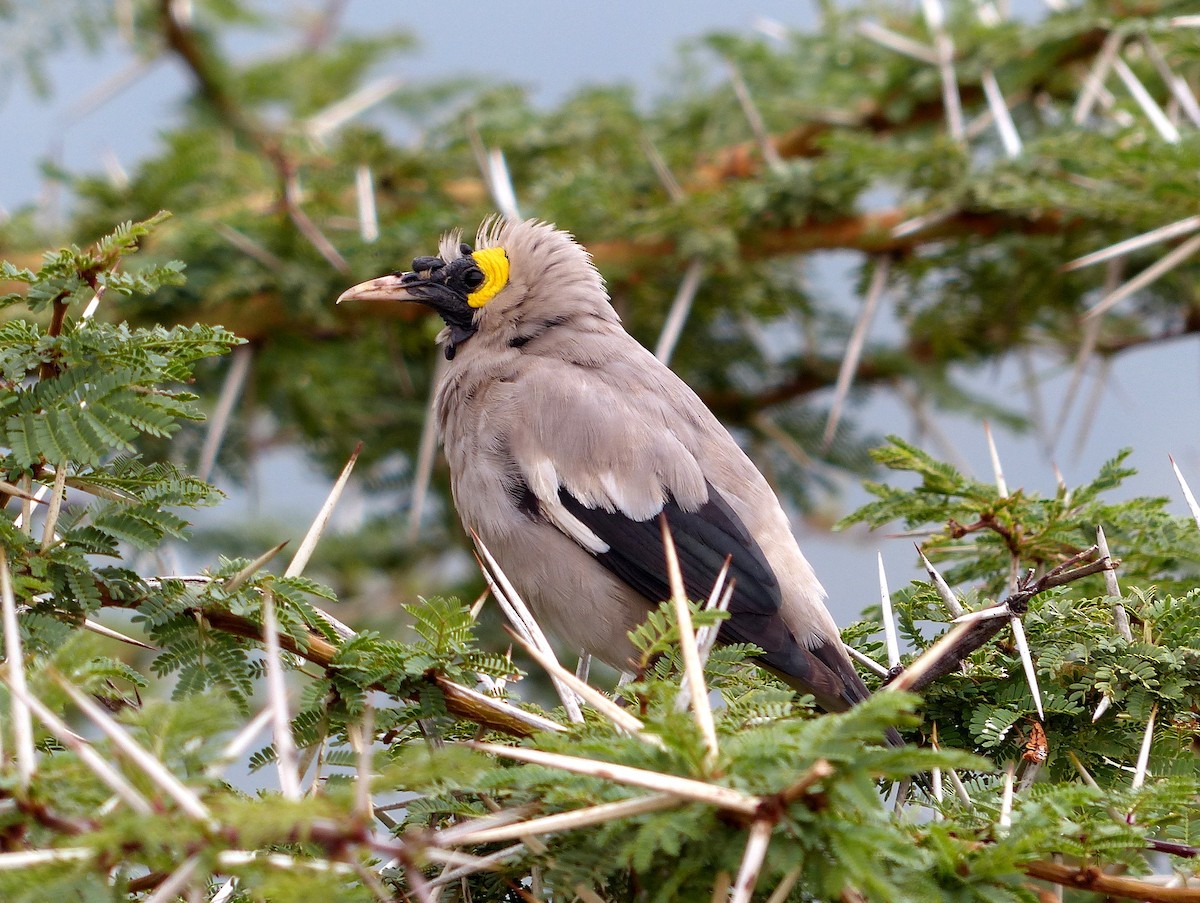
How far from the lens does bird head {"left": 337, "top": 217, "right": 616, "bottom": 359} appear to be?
16.4 feet

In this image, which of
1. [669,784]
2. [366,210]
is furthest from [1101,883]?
[366,210]

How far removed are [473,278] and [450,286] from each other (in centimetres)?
10

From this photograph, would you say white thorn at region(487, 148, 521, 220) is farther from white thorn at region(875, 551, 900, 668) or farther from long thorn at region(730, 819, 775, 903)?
long thorn at region(730, 819, 775, 903)

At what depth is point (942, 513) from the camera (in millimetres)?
3449

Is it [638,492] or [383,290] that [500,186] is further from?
[638,492]

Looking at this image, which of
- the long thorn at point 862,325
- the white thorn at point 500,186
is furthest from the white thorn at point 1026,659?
the white thorn at point 500,186

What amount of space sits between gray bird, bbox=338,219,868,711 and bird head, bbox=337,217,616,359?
19 centimetres

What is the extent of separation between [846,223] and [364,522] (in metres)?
3.28

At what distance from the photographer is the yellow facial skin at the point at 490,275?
5090 mm

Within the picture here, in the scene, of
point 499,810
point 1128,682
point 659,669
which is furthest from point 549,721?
point 1128,682

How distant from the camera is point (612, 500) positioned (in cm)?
418

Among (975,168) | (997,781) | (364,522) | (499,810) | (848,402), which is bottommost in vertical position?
(364,522)

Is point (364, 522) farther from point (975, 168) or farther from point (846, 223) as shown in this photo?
point (975, 168)

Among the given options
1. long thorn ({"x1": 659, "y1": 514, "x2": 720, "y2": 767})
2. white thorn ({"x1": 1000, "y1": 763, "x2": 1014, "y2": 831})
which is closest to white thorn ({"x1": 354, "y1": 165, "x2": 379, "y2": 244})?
long thorn ({"x1": 659, "y1": 514, "x2": 720, "y2": 767})
